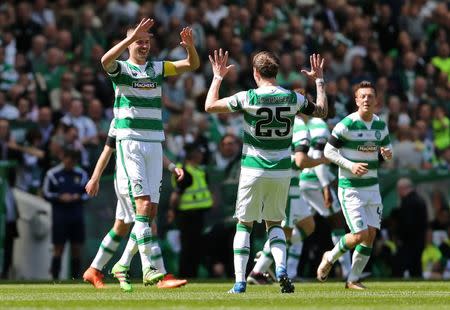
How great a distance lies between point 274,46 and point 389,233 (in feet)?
Answer: 18.6

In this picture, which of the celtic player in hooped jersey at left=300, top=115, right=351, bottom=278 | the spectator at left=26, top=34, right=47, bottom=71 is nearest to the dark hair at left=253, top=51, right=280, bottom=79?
the celtic player in hooped jersey at left=300, top=115, right=351, bottom=278

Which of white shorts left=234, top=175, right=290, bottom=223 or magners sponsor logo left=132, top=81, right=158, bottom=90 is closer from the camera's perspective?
white shorts left=234, top=175, right=290, bottom=223

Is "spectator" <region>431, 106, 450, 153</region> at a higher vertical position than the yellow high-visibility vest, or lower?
higher

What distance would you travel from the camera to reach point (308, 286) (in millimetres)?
17625

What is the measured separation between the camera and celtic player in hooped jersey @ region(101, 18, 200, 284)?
48.8 feet

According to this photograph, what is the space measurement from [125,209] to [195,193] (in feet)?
21.4

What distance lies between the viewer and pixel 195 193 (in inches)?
858

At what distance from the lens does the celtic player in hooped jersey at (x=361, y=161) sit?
53.8ft

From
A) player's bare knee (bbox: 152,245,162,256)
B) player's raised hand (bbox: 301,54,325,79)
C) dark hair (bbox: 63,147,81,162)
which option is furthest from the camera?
dark hair (bbox: 63,147,81,162)

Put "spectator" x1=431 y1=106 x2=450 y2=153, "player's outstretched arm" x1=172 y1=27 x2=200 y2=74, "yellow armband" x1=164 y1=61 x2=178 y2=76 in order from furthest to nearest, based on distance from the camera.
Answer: "spectator" x1=431 y1=106 x2=450 y2=153 → "yellow armband" x1=164 y1=61 x2=178 y2=76 → "player's outstretched arm" x1=172 y1=27 x2=200 y2=74

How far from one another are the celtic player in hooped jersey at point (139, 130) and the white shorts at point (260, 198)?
1033mm

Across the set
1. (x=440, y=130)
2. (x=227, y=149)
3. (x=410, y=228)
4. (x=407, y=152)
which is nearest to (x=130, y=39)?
(x=227, y=149)

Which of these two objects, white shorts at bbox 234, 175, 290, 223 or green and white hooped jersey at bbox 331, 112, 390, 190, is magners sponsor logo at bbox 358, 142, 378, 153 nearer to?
green and white hooped jersey at bbox 331, 112, 390, 190

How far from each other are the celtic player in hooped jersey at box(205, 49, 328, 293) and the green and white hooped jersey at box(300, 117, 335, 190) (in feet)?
11.9
